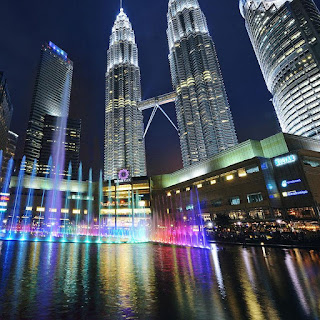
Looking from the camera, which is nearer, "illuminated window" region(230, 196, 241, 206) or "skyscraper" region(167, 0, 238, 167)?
"illuminated window" region(230, 196, 241, 206)

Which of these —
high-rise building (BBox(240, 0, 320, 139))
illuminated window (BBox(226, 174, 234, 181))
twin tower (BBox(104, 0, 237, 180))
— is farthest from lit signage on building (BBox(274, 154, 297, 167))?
twin tower (BBox(104, 0, 237, 180))

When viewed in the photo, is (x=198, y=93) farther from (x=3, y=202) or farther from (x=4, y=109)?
(x=3, y=202)

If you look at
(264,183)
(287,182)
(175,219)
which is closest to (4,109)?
(175,219)

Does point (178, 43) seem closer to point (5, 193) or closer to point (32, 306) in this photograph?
point (5, 193)

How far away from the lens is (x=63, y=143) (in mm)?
180000

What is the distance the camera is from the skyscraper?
400 ft

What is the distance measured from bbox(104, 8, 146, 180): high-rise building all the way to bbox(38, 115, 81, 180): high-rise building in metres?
44.6

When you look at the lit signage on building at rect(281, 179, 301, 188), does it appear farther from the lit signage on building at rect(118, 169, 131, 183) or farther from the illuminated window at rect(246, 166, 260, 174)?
the lit signage on building at rect(118, 169, 131, 183)

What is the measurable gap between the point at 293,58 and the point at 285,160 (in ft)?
273

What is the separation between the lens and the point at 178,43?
15012 centimetres

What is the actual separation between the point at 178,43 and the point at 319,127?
363 ft

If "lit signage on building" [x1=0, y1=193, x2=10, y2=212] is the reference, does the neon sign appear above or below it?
above

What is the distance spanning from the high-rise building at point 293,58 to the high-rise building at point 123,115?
96960 mm

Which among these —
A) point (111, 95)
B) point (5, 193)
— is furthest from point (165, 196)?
point (111, 95)
